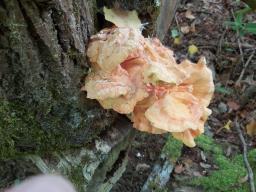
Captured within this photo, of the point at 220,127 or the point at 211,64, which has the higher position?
the point at 211,64

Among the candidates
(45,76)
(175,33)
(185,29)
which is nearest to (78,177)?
(45,76)

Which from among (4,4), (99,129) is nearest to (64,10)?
(4,4)

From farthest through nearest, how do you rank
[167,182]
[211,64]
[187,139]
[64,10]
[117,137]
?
[211,64], [167,182], [117,137], [187,139], [64,10]

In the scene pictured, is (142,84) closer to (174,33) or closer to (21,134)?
(21,134)

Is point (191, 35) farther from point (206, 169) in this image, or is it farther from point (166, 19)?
point (166, 19)

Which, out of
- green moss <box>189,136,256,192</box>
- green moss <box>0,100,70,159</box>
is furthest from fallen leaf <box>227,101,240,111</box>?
green moss <box>0,100,70,159</box>

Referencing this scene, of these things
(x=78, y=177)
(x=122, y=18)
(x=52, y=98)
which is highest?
(x=122, y=18)
